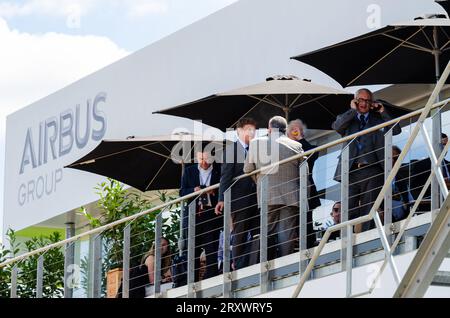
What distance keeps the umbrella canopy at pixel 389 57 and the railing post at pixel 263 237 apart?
188 centimetres

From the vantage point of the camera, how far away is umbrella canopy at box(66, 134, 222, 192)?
51.9ft

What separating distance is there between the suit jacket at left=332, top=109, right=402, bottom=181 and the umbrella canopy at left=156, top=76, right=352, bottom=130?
5.27ft

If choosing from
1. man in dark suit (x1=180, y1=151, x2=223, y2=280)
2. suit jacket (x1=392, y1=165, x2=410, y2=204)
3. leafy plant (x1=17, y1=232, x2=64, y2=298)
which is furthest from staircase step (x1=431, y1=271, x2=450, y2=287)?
leafy plant (x1=17, y1=232, x2=64, y2=298)

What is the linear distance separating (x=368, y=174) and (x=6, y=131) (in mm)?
14098

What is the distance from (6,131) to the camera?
24156 mm

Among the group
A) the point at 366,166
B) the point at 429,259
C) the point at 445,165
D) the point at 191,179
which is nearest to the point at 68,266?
the point at 191,179

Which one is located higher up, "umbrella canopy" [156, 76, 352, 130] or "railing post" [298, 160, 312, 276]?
"umbrella canopy" [156, 76, 352, 130]

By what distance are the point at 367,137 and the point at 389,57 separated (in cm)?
227

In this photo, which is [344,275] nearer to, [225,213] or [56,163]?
[225,213]

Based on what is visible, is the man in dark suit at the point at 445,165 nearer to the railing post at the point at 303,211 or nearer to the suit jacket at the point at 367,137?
the suit jacket at the point at 367,137

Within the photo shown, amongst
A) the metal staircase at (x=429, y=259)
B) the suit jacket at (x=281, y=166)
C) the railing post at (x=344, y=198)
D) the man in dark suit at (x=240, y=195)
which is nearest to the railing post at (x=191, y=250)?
the man in dark suit at (x=240, y=195)

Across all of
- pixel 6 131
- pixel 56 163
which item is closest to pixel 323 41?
pixel 56 163

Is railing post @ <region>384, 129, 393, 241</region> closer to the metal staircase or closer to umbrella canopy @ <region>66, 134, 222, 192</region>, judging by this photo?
the metal staircase

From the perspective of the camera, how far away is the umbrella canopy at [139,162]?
51.9 ft
